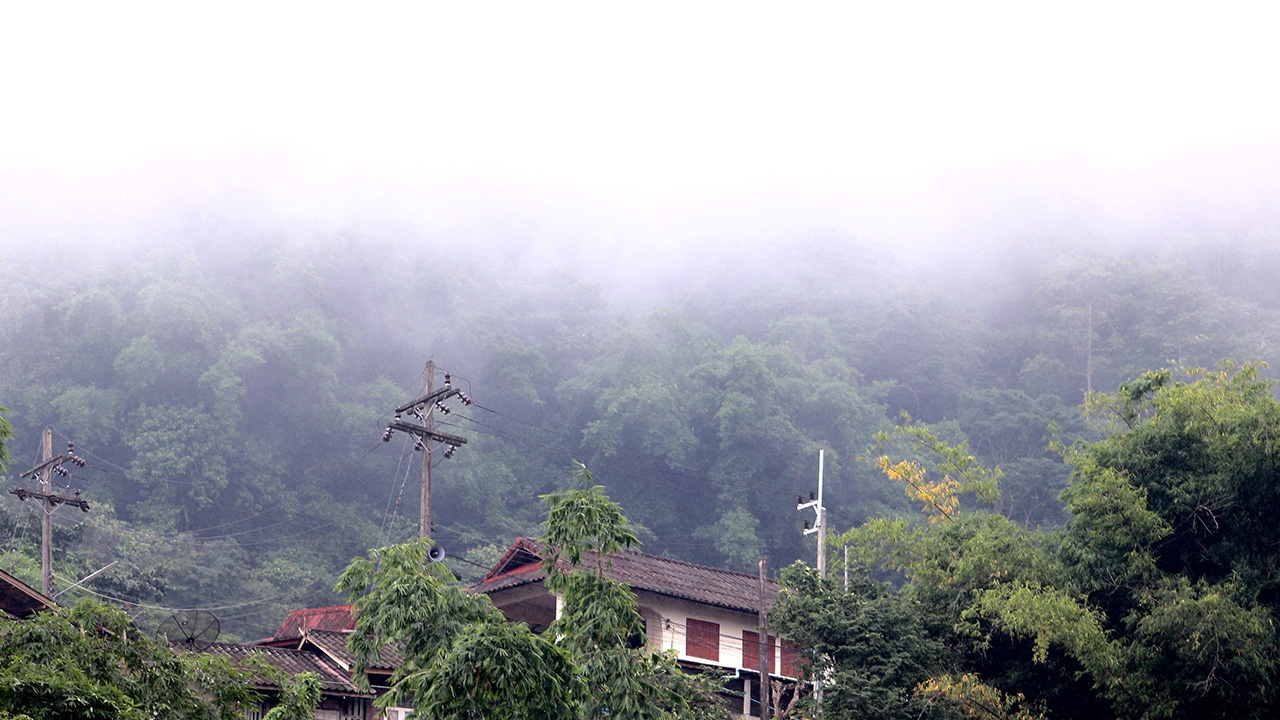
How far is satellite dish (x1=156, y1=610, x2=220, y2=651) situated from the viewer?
22.5m

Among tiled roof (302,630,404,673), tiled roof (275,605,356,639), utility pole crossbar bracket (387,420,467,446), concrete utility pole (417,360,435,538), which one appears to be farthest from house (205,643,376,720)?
tiled roof (275,605,356,639)

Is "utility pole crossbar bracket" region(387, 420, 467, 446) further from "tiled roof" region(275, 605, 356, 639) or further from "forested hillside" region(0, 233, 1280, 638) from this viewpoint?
"forested hillside" region(0, 233, 1280, 638)

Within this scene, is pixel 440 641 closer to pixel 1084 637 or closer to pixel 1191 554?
pixel 1084 637

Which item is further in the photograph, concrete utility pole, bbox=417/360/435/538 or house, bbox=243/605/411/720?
concrete utility pole, bbox=417/360/435/538

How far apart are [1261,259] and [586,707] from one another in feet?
334

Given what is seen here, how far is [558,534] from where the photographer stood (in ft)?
52.7

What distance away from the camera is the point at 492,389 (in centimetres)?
8362

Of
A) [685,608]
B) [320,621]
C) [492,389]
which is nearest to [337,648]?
[685,608]

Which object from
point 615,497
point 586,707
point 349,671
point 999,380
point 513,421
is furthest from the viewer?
point 999,380

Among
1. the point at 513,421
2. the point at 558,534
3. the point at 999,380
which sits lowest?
the point at 558,534

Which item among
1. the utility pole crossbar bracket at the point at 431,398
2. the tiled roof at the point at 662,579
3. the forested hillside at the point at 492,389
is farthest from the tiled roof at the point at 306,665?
the forested hillside at the point at 492,389

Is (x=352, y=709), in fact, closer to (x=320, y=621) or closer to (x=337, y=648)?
(x=337, y=648)

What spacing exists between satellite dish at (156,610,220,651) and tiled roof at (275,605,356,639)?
9.09m

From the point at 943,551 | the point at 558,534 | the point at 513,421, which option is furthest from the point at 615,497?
the point at 558,534
